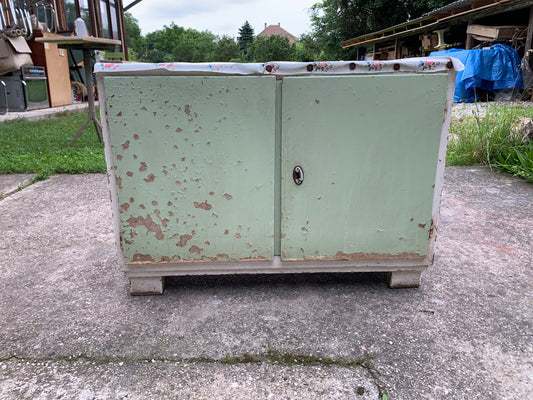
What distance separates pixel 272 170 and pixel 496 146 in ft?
11.0

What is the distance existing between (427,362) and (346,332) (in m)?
0.30

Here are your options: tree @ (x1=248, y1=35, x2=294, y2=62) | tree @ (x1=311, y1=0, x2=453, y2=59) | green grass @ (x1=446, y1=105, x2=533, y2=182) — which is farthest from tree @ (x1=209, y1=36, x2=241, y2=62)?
green grass @ (x1=446, y1=105, x2=533, y2=182)

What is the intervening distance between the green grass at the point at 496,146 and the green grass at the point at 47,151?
150 inches

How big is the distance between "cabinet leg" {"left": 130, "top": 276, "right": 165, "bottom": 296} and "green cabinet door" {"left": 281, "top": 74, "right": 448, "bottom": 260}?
584mm

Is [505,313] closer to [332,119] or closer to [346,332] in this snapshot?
[346,332]

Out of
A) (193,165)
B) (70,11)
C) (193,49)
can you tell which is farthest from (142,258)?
(193,49)

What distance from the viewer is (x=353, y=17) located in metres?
27.6

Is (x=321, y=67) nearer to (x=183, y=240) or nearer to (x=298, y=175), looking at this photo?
(x=298, y=175)

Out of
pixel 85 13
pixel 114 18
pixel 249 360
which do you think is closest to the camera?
pixel 249 360

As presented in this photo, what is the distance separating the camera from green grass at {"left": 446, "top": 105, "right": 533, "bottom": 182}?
3824mm

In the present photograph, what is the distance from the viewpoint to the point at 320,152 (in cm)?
171

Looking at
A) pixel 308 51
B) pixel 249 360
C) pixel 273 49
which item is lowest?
pixel 249 360

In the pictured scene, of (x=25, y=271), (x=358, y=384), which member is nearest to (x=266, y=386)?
(x=358, y=384)

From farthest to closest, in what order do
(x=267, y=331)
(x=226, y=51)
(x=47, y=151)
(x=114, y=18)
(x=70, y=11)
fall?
(x=226, y=51)
(x=114, y=18)
(x=70, y=11)
(x=47, y=151)
(x=267, y=331)
